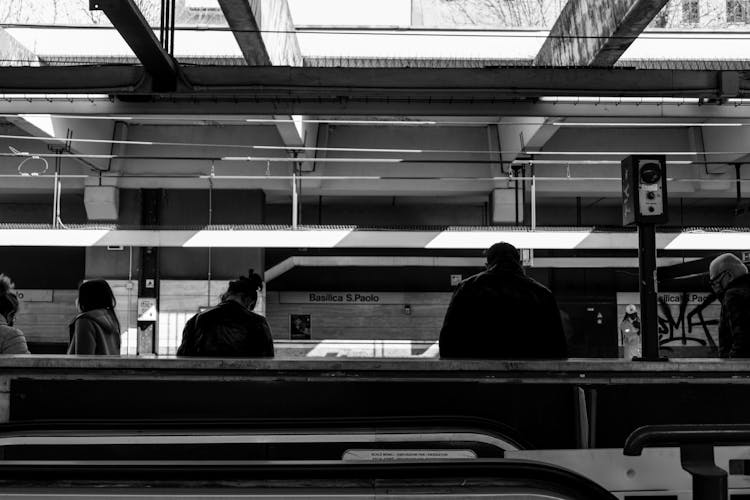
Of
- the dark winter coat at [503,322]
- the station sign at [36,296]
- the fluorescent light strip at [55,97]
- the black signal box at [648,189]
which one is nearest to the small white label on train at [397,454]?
the dark winter coat at [503,322]

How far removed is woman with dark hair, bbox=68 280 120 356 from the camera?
14.7 feet

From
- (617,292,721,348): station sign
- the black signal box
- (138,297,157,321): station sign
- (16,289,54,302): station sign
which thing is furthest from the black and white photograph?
(617,292,721,348): station sign

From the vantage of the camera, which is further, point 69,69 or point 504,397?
point 69,69

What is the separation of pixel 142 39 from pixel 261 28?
1.16 m

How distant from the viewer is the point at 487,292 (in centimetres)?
345

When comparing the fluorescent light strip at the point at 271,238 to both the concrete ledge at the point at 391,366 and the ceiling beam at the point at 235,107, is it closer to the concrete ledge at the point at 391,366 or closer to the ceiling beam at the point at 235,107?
the ceiling beam at the point at 235,107

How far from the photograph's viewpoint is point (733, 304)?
4.27m

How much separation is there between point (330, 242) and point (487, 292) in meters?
4.54

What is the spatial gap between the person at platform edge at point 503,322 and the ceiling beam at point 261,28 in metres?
2.12

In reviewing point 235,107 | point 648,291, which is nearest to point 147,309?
point 235,107

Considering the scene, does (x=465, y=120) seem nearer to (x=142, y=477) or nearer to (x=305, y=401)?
(x=305, y=401)

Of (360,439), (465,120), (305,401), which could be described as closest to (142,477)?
(360,439)

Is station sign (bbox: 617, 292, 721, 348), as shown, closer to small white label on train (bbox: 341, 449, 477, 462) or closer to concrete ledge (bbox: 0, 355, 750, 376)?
concrete ledge (bbox: 0, 355, 750, 376)

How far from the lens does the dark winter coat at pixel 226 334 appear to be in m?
4.22
